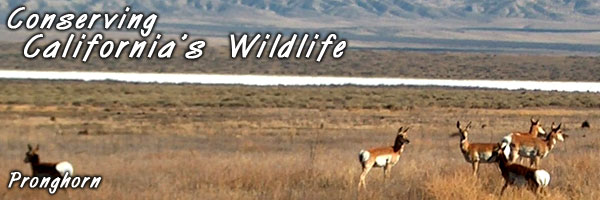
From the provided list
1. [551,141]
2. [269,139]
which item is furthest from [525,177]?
[269,139]

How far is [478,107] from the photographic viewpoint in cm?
4862

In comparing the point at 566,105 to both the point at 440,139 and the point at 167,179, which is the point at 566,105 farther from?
the point at 167,179

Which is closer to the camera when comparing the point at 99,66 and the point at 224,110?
the point at 224,110

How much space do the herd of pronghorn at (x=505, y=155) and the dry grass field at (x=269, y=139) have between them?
19 cm

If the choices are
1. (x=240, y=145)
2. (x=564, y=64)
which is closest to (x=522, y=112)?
(x=240, y=145)

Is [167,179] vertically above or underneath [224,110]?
above

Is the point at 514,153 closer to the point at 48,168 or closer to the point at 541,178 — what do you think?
the point at 541,178

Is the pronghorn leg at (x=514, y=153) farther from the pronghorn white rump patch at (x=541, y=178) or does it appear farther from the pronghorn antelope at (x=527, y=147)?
the pronghorn white rump patch at (x=541, y=178)

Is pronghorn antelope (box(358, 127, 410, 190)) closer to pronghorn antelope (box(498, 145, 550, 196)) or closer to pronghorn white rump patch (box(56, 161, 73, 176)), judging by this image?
pronghorn antelope (box(498, 145, 550, 196))

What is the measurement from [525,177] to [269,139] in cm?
1403

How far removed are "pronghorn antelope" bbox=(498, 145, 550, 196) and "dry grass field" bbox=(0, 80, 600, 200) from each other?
130 millimetres

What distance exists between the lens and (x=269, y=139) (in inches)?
1040

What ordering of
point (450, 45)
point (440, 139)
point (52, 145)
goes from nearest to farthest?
point (52, 145) < point (440, 139) < point (450, 45)

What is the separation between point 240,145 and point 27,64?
64211mm
